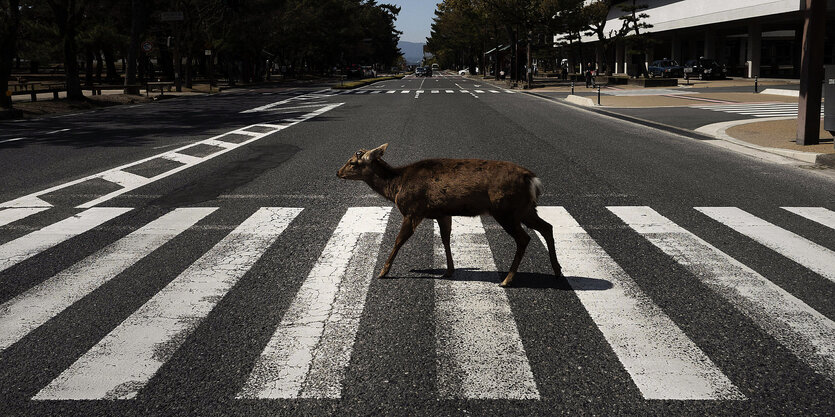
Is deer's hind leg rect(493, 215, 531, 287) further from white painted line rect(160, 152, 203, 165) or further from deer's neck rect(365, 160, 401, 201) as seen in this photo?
white painted line rect(160, 152, 203, 165)

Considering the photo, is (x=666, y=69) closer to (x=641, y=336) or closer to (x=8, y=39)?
(x=8, y=39)

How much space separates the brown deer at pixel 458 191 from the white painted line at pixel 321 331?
1.74 feet

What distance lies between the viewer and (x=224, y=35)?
58.0 m

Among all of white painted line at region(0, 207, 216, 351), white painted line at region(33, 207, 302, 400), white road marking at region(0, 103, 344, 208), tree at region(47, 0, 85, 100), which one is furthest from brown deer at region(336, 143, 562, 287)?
tree at region(47, 0, 85, 100)

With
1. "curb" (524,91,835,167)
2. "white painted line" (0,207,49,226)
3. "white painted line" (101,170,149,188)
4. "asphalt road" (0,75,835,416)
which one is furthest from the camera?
"curb" (524,91,835,167)

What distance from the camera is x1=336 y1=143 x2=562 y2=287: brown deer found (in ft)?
18.1

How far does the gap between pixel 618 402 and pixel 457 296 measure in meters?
1.98

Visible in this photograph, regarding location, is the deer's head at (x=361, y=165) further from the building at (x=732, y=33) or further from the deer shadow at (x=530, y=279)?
the building at (x=732, y=33)

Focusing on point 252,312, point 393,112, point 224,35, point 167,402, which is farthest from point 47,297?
point 224,35

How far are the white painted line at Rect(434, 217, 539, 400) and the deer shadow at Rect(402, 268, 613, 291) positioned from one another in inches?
0.5

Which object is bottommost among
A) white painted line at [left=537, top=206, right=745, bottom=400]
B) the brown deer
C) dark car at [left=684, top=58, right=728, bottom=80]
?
white painted line at [left=537, top=206, right=745, bottom=400]

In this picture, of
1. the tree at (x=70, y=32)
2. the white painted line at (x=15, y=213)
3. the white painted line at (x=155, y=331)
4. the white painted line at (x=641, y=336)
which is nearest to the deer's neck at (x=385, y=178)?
the white painted line at (x=155, y=331)

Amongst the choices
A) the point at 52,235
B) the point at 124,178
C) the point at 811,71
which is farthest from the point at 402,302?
the point at 811,71

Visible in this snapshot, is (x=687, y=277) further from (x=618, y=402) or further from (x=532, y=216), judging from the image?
(x=618, y=402)
